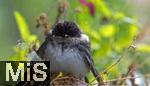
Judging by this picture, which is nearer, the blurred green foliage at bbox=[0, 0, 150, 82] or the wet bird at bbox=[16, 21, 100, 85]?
the wet bird at bbox=[16, 21, 100, 85]

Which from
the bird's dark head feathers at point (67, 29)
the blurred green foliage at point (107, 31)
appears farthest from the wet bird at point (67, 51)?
the blurred green foliage at point (107, 31)

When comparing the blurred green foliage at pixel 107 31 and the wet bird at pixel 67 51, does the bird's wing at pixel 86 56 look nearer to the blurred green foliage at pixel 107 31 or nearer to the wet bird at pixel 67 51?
the wet bird at pixel 67 51

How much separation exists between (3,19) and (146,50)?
1613mm

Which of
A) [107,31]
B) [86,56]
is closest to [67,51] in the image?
[86,56]

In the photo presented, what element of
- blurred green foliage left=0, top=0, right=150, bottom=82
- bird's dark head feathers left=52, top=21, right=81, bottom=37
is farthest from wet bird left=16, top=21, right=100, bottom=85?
blurred green foliage left=0, top=0, right=150, bottom=82

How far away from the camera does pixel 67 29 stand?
223cm

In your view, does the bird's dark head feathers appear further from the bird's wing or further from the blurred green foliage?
the blurred green foliage

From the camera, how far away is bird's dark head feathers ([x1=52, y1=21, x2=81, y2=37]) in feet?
7.36

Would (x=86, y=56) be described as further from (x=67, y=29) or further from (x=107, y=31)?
(x=107, y=31)

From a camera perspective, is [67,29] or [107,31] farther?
[107,31]

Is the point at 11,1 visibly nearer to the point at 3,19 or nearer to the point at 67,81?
the point at 3,19

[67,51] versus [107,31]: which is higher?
[107,31]

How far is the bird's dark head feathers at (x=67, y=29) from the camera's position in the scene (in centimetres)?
224

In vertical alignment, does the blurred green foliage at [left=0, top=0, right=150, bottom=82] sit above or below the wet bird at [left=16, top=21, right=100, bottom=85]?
above
